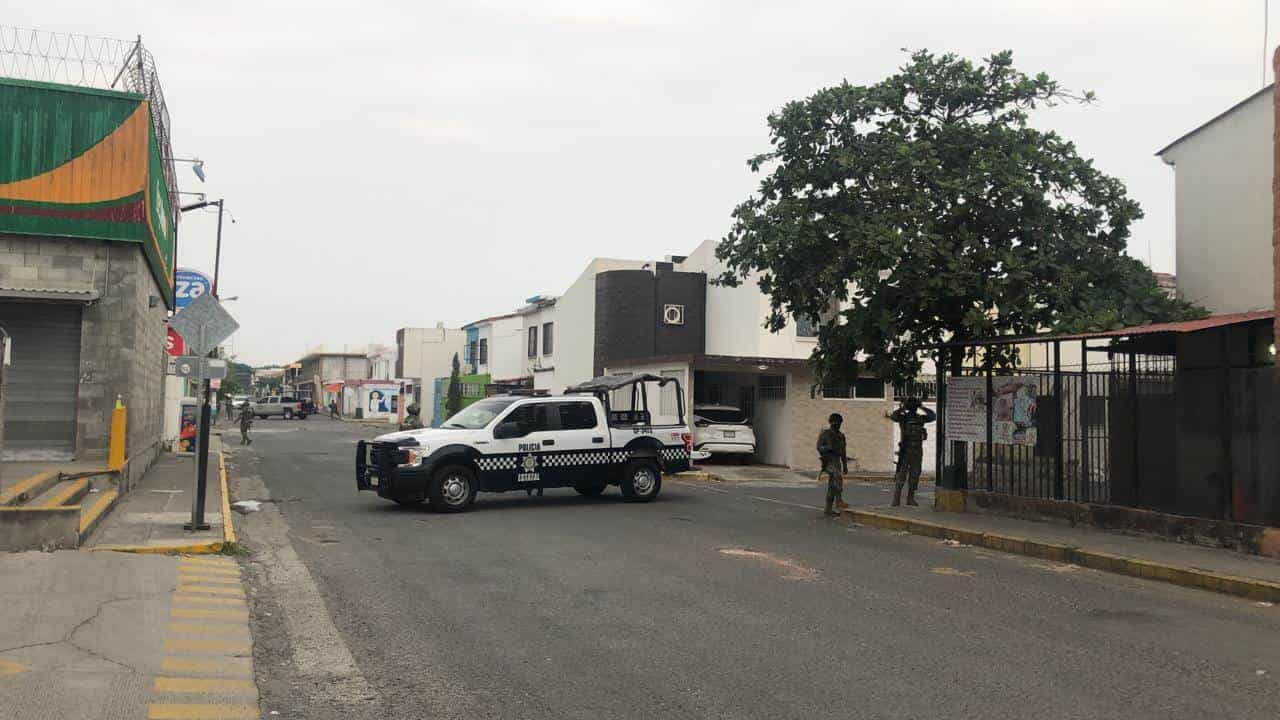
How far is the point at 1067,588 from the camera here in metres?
10.1

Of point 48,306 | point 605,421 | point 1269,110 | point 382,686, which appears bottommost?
point 382,686

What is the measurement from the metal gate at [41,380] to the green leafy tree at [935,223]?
10.9m

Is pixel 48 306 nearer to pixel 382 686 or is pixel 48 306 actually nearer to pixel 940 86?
pixel 382 686

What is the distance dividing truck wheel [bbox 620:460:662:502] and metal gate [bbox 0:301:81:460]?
355 inches

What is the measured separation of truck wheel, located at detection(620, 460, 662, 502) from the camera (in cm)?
1803

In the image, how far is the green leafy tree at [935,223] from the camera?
15172 mm

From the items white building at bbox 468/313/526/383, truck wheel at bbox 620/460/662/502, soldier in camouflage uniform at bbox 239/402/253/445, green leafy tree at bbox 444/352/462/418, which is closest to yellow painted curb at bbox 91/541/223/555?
truck wheel at bbox 620/460/662/502

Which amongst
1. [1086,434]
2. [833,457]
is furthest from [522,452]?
[1086,434]

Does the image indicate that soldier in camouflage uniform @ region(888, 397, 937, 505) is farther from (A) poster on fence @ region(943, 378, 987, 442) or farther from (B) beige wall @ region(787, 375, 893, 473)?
(B) beige wall @ region(787, 375, 893, 473)

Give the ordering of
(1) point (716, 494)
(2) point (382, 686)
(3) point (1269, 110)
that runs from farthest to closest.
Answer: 1. (1) point (716, 494)
2. (3) point (1269, 110)
3. (2) point (382, 686)

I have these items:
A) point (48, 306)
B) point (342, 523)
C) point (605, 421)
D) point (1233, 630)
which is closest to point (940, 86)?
point (605, 421)

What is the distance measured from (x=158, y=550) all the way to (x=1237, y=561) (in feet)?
37.9

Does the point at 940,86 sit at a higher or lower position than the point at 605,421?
higher

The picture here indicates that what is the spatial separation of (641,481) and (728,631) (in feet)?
34.3
